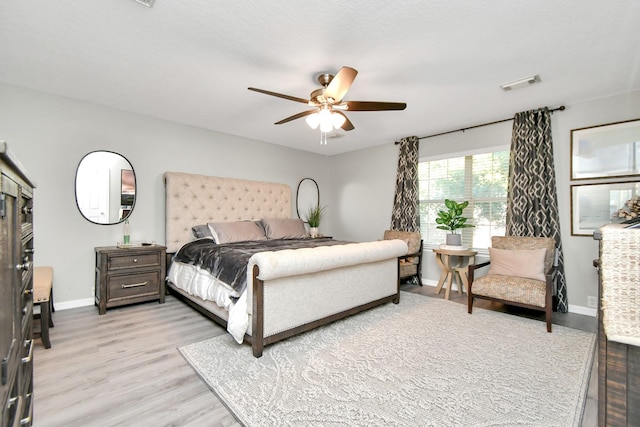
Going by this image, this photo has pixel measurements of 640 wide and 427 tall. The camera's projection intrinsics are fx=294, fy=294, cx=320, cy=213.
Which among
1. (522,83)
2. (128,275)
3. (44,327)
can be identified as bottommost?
(44,327)

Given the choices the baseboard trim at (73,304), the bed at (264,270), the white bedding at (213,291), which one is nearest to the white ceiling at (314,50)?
the bed at (264,270)

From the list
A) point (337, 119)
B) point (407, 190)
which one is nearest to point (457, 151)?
point (407, 190)

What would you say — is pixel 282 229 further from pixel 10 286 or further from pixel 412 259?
pixel 10 286

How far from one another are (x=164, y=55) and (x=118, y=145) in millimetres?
1865

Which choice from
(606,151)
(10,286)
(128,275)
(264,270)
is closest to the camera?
(10,286)

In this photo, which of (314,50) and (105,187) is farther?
(105,187)

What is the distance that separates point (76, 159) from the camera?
3.50 metres

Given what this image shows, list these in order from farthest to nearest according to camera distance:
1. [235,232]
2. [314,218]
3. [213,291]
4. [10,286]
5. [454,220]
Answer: [314,218] → [454,220] → [235,232] → [213,291] → [10,286]

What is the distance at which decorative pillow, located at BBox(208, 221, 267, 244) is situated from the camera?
400 centimetres

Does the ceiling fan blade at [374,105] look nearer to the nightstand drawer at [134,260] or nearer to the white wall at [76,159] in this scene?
the white wall at [76,159]

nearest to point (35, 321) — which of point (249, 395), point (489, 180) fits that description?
point (249, 395)

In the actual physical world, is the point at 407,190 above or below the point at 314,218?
above

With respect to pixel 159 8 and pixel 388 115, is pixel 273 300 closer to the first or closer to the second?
pixel 159 8

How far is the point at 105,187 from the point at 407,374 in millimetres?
3953
